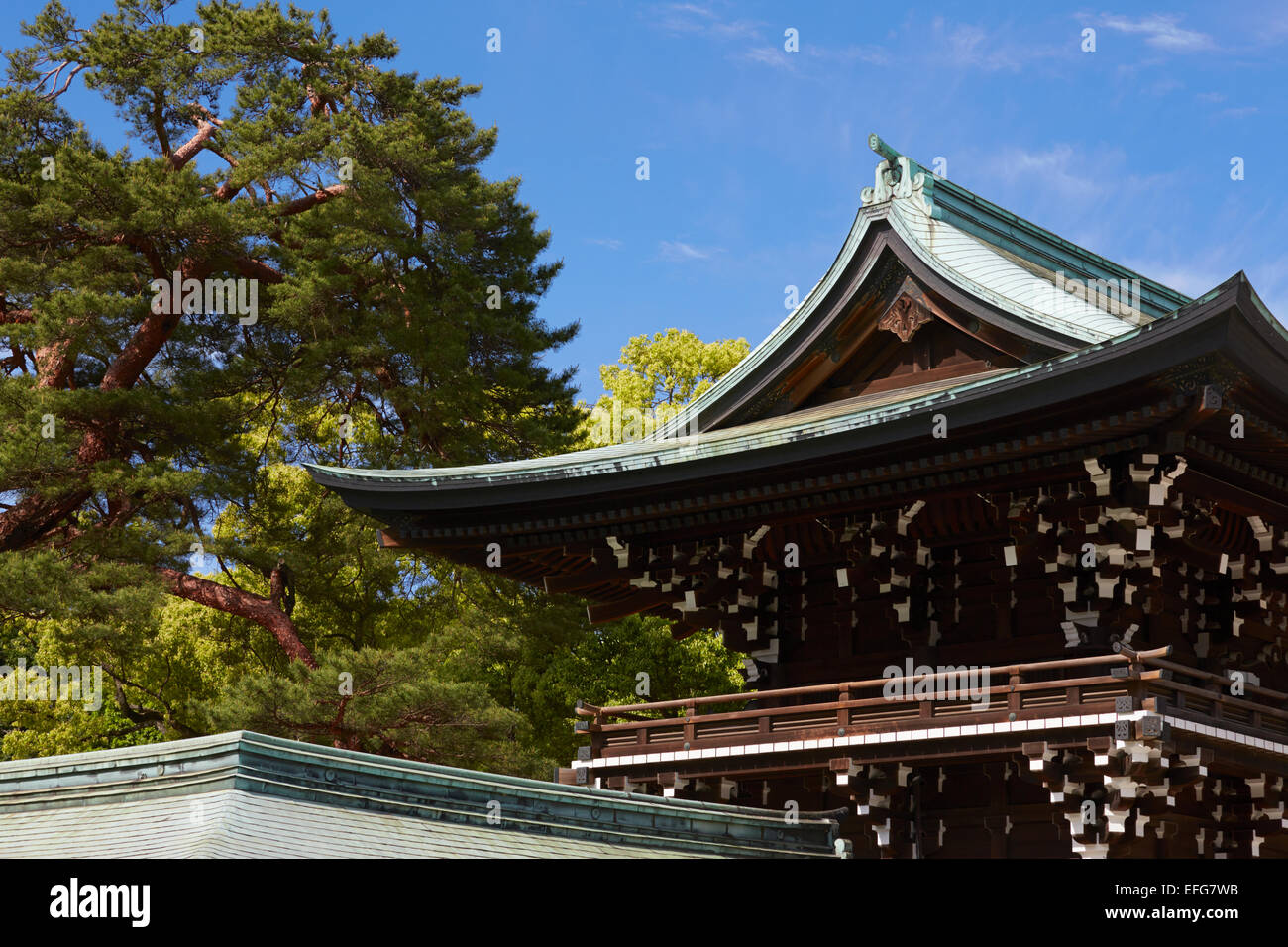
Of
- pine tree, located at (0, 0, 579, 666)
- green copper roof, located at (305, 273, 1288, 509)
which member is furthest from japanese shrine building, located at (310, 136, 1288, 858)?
pine tree, located at (0, 0, 579, 666)

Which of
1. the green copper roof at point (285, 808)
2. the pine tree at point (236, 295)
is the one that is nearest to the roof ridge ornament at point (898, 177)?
the green copper roof at point (285, 808)

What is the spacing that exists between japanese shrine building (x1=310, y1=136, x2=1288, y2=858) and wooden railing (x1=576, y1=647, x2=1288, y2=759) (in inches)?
1.7

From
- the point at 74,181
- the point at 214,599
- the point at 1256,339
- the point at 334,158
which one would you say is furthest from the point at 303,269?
the point at 1256,339

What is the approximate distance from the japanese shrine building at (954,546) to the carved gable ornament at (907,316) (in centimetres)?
3

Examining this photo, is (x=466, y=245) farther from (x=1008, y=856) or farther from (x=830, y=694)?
(x=1008, y=856)

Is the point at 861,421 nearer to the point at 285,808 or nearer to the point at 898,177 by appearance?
the point at 898,177

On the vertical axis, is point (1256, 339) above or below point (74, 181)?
below

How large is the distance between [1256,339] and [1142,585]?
3494 mm

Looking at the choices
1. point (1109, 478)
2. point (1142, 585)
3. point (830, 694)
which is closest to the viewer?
point (1109, 478)

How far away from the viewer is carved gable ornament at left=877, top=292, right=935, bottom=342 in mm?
17219

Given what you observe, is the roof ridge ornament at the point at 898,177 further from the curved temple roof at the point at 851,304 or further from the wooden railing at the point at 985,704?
the wooden railing at the point at 985,704

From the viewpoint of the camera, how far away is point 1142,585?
15.4m

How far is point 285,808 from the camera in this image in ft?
29.5

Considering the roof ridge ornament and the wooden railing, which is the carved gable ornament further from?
the wooden railing
